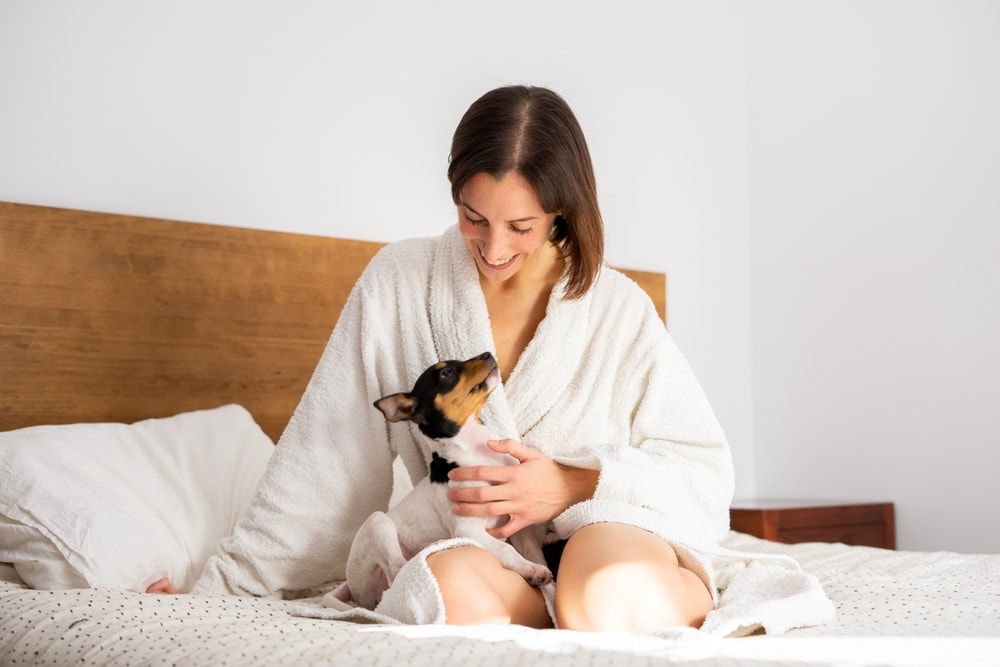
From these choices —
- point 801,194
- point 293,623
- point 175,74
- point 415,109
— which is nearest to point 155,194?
point 175,74

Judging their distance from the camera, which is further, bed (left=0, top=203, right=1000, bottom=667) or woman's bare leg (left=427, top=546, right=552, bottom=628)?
woman's bare leg (left=427, top=546, right=552, bottom=628)

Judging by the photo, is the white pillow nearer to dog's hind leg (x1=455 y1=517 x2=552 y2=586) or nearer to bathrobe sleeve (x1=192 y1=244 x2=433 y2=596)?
bathrobe sleeve (x1=192 y1=244 x2=433 y2=596)

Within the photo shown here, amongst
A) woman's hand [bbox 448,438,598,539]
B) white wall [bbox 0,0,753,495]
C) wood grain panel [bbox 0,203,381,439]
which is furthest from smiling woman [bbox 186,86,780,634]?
white wall [bbox 0,0,753,495]

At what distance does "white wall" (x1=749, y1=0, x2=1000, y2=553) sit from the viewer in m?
3.15

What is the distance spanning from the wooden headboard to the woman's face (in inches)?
37.8

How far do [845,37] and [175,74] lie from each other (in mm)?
2347

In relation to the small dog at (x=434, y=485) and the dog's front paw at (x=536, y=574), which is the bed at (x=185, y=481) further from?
the dog's front paw at (x=536, y=574)

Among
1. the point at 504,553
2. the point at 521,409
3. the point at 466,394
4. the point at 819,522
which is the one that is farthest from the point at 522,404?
the point at 819,522

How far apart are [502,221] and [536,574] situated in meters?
0.56

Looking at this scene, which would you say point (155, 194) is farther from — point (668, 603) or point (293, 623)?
point (668, 603)

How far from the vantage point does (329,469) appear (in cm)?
175

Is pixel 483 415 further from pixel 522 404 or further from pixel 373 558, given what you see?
pixel 373 558

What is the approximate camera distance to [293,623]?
1.32 metres

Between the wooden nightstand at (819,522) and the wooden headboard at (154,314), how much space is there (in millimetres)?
1393
